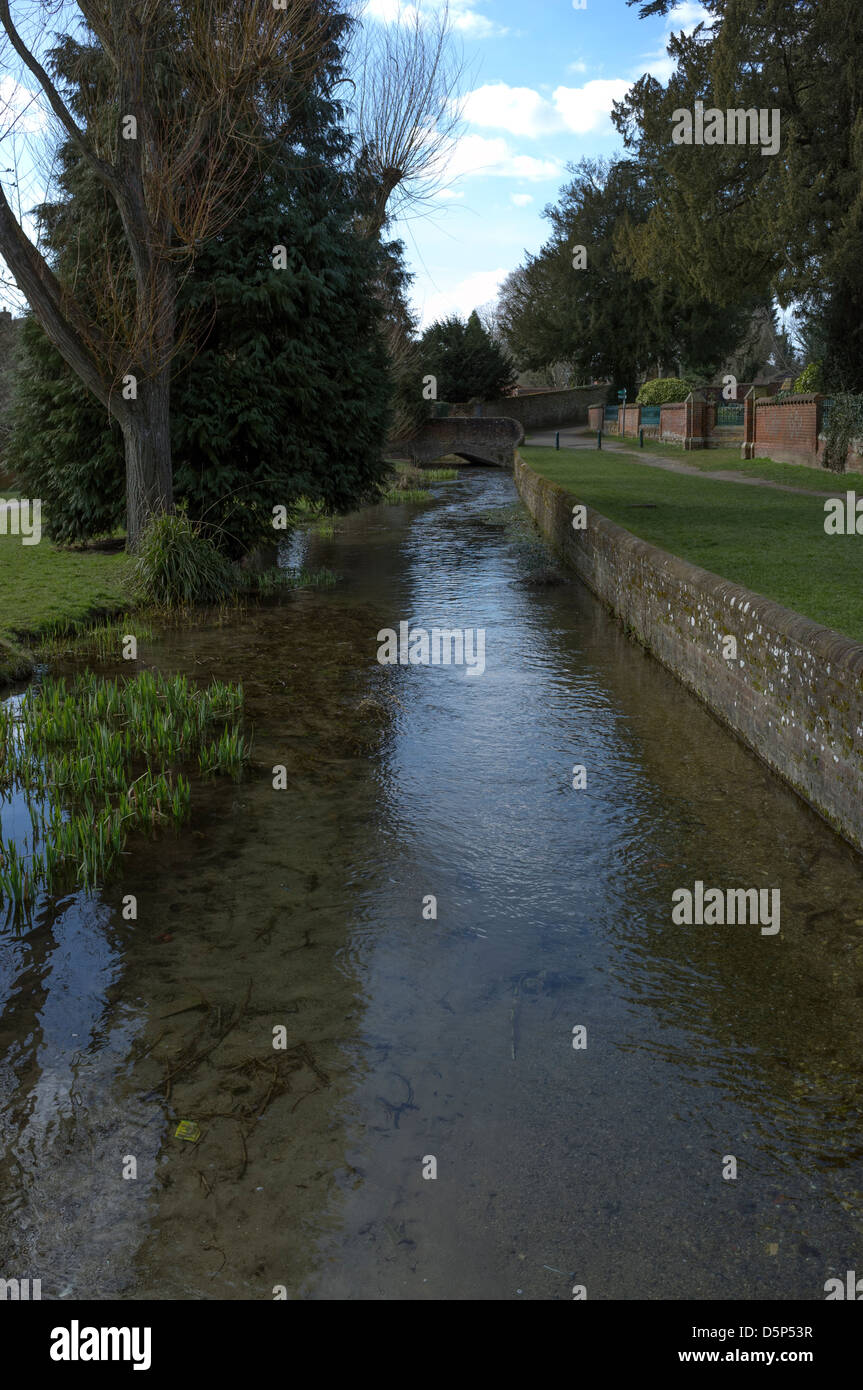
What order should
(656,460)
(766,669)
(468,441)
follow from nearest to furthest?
(766,669)
(656,460)
(468,441)

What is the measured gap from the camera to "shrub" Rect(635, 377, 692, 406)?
47188 mm

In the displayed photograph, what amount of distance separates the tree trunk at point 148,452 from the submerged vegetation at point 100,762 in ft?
19.0

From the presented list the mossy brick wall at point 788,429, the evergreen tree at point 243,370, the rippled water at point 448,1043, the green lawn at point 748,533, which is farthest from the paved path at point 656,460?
the rippled water at point 448,1043

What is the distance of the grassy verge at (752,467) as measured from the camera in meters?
23.1

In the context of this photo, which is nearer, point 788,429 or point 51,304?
point 51,304

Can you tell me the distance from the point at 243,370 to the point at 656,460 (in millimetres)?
20886

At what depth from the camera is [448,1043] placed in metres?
4.34

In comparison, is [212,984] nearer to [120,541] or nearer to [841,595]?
[841,595]

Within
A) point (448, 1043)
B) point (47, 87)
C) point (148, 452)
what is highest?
point (47, 87)

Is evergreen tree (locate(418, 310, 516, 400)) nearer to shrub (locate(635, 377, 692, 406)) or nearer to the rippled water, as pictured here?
shrub (locate(635, 377, 692, 406))

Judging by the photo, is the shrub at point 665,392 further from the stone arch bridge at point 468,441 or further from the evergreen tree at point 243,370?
the evergreen tree at point 243,370

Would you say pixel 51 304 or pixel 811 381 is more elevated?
pixel 811 381

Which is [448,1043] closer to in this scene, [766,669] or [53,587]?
[766,669]

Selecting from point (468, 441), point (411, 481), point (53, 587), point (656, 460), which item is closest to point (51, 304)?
point (53, 587)
